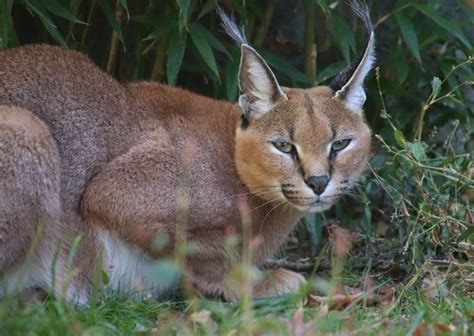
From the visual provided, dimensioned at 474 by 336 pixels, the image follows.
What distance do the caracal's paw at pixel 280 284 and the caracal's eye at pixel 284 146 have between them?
724 mm

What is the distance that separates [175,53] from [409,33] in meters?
1.61

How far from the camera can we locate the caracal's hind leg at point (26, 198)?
5410 mm

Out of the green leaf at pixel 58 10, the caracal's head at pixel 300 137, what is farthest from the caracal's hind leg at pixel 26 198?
the caracal's head at pixel 300 137

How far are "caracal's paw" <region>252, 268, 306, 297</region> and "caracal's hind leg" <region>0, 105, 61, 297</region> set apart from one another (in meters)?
1.22

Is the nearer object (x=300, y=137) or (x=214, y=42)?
(x=300, y=137)

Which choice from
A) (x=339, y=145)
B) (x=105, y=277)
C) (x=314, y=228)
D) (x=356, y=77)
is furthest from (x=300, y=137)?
(x=314, y=228)

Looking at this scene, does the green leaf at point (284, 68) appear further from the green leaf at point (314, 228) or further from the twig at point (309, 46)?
the green leaf at point (314, 228)

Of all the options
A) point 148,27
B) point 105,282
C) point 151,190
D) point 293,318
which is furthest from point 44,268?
point 148,27

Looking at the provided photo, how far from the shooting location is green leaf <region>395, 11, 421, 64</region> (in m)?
7.05

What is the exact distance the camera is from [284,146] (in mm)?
5957

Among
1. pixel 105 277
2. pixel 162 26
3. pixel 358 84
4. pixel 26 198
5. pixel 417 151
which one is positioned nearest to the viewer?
pixel 26 198

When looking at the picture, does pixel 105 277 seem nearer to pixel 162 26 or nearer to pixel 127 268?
pixel 127 268

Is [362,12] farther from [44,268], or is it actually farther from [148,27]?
[44,268]

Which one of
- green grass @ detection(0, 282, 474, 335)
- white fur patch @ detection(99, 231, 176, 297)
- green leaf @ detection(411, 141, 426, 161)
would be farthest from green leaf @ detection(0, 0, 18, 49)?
green leaf @ detection(411, 141, 426, 161)
